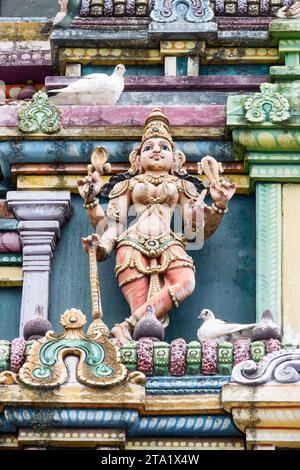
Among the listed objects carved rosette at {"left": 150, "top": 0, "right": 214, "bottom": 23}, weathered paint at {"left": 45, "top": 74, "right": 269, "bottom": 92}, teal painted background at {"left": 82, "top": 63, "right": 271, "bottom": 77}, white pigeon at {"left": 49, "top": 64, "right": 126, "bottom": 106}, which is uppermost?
carved rosette at {"left": 150, "top": 0, "right": 214, "bottom": 23}

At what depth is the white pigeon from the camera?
810 inches

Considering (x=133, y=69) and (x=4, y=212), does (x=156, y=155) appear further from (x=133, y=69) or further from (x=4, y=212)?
(x=133, y=69)

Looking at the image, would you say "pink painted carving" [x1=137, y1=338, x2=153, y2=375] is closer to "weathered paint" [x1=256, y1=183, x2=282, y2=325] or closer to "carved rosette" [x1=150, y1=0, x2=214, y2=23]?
"weathered paint" [x1=256, y1=183, x2=282, y2=325]

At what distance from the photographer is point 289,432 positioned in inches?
696

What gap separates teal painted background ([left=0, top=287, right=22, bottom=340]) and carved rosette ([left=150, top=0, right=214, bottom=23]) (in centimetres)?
310

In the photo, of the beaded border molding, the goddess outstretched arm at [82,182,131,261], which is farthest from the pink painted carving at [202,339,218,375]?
the goddess outstretched arm at [82,182,131,261]

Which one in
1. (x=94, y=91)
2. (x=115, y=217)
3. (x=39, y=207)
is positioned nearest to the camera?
(x=115, y=217)

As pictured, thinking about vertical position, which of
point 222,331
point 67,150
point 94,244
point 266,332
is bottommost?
point 266,332

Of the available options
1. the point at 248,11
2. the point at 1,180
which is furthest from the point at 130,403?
the point at 248,11

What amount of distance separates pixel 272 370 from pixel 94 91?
3.74m

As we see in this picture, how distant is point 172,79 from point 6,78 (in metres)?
1.86

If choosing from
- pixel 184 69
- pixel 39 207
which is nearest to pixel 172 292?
pixel 39 207

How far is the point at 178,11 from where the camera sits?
21.8 metres

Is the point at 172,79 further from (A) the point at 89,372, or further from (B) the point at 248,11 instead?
(A) the point at 89,372
